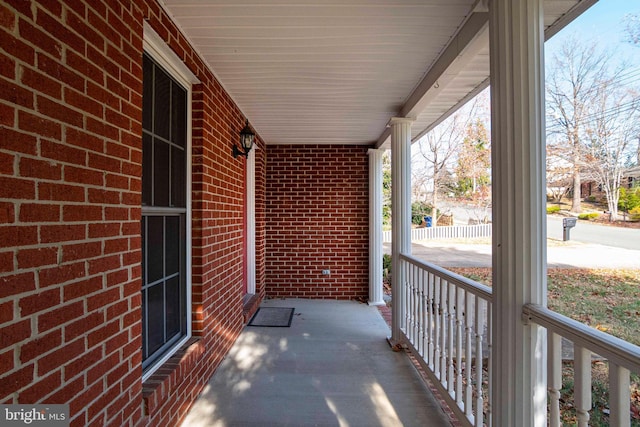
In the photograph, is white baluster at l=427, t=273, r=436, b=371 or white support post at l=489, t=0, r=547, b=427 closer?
white support post at l=489, t=0, r=547, b=427

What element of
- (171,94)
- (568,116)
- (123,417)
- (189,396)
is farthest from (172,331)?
(568,116)

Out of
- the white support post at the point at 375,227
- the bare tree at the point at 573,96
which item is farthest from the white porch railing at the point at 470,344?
the white support post at the point at 375,227

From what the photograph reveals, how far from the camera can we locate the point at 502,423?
1453 millimetres

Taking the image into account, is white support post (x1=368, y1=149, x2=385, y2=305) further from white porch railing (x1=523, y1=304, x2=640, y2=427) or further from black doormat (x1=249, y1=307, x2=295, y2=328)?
white porch railing (x1=523, y1=304, x2=640, y2=427)

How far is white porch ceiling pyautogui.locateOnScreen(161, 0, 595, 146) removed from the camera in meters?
1.81

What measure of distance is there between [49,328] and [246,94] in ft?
8.62

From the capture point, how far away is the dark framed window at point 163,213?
193 centimetres

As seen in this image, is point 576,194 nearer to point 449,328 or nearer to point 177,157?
point 449,328

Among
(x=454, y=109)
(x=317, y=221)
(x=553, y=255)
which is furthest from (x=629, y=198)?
(x=317, y=221)

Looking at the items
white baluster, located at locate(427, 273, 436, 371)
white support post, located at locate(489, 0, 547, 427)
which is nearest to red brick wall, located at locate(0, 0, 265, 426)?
white support post, located at locate(489, 0, 547, 427)

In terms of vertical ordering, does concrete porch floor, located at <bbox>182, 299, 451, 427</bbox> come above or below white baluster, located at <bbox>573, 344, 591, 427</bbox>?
below

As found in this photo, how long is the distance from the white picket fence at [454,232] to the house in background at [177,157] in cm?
1110

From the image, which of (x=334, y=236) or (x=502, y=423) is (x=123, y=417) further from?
(x=334, y=236)

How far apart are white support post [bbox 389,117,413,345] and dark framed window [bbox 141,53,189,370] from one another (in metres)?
2.07
